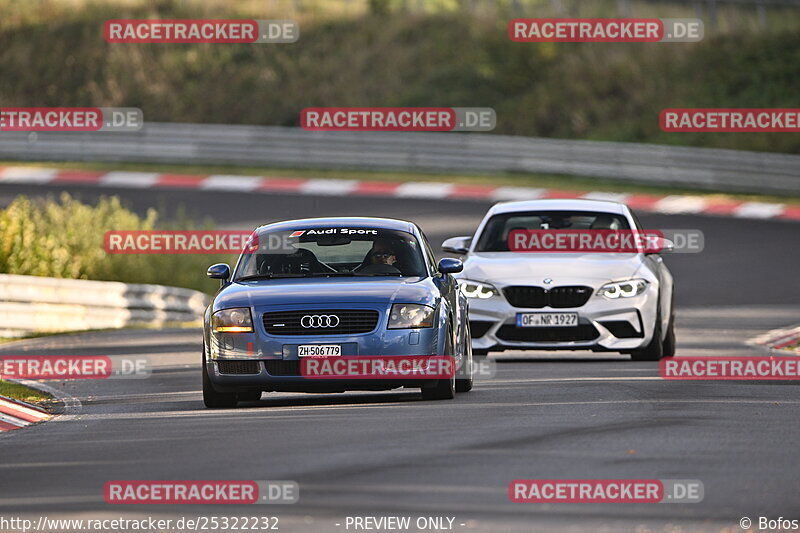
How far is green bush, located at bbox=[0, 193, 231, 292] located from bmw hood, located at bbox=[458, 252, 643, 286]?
8.86m

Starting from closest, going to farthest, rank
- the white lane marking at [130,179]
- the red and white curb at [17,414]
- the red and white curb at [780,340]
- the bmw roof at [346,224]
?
the red and white curb at [17,414], the bmw roof at [346,224], the red and white curb at [780,340], the white lane marking at [130,179]

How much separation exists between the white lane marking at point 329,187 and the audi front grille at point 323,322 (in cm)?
2518

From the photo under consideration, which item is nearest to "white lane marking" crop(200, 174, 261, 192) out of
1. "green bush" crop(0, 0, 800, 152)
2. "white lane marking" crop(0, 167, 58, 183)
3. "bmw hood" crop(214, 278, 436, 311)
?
"white lane marking" crop(0, 167, 58, 183)

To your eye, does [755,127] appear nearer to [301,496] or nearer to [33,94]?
[33,94]

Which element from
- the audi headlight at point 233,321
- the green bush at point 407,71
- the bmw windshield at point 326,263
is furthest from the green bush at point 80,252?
the green bush at point 407,71

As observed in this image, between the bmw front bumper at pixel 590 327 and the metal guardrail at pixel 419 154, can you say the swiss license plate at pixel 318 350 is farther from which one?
the metal guardrail at pixel 419 154

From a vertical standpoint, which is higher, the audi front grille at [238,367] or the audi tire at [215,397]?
the audi front grille at [238,367]

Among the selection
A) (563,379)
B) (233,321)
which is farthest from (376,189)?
(233,321)

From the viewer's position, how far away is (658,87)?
4650 cm

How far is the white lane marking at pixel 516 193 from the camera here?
123 feet

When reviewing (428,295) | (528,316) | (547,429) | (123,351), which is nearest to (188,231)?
(123,351)

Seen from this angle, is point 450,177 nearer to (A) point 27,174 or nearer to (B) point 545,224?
(A) point 27,174

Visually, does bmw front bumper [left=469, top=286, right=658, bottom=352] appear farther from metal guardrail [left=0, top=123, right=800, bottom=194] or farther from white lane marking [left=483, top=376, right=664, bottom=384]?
metal guardrail [left=0, top=123, right=800, bottom=194]

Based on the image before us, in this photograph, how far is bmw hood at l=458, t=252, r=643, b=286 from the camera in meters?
17.8
